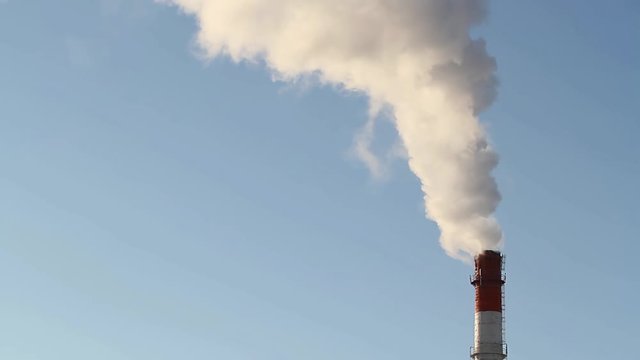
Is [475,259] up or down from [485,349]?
up

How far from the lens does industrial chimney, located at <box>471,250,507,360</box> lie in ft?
161

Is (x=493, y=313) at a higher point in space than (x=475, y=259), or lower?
lower

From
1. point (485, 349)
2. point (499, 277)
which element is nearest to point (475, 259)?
point (499, 277)

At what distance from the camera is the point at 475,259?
52.3 meters

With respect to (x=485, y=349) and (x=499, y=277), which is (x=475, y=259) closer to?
(x=499, y=277)

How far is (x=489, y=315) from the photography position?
4941 cm

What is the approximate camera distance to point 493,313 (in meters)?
49.4

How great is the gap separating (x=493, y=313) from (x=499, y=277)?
245cm

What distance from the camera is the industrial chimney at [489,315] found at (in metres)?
49.1

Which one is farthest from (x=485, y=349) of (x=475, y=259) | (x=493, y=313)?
(x=475, y=259)

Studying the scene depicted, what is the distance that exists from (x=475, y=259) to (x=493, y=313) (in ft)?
13.9

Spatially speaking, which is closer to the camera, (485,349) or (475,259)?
(485,349)

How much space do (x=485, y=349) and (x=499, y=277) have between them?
468cm

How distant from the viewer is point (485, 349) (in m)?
49.1
